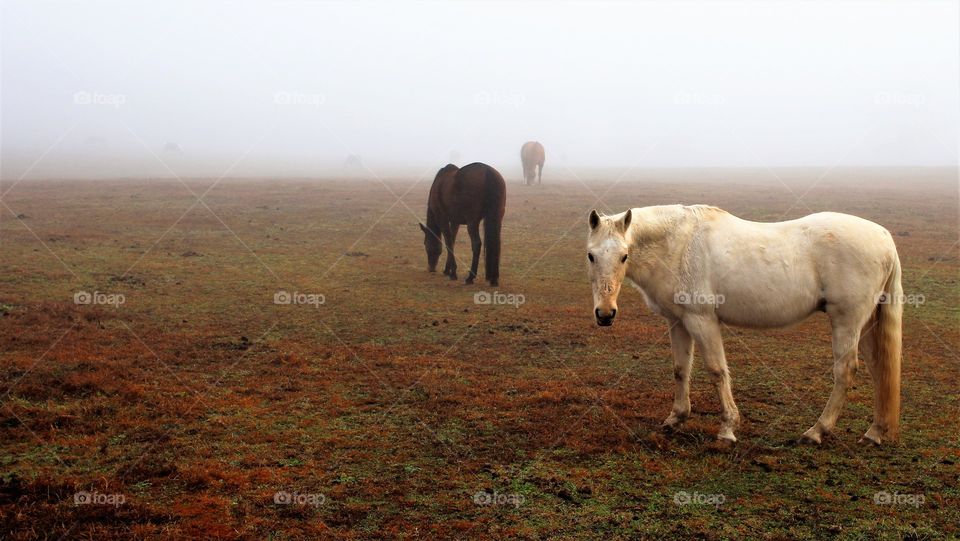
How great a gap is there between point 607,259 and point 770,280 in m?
1.54

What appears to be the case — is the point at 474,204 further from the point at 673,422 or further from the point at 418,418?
the point at 673,422

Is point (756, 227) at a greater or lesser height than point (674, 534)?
greater

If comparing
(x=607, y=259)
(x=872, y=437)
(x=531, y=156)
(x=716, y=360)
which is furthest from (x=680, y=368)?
(x=531, y=156)

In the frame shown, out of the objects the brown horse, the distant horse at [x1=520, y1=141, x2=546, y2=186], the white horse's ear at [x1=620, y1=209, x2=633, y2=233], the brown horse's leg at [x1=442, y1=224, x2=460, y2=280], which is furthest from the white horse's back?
the distant horse at [x1=520, y1=141, x2=546, y2=186]

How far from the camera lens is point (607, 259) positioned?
627cm

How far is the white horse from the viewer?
20.9ft

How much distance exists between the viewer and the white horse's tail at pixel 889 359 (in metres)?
6.49

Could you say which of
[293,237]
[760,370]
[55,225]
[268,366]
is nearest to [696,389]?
[760,370]

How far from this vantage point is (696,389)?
27.3 feet

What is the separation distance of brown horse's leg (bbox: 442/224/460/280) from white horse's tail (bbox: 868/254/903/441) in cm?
997

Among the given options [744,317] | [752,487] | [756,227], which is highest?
[756,227]

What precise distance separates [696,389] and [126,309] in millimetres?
9283

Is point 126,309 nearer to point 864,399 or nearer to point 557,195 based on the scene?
point 864,399

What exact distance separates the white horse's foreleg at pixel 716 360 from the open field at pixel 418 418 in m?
0.23
